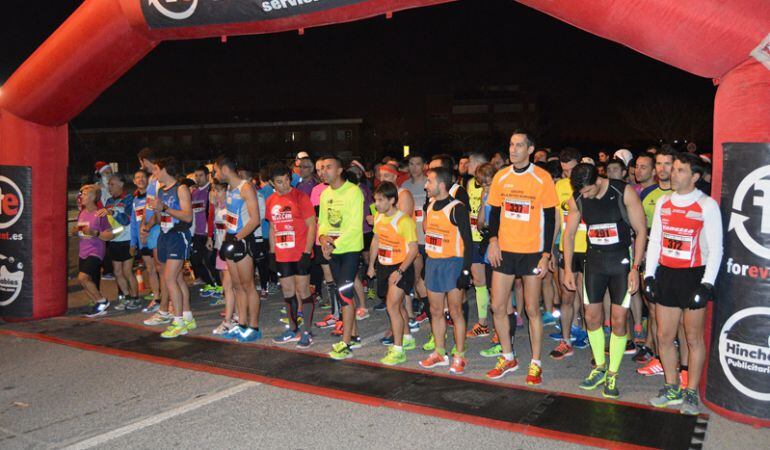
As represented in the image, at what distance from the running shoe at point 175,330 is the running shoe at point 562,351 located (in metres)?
4.54

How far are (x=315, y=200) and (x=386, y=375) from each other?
142 inches

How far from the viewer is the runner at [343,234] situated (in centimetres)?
682

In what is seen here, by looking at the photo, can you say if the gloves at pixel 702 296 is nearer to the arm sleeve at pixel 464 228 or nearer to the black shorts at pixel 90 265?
the arm sleeve at pixel 464 228

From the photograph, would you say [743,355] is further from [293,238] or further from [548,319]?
[293,238]

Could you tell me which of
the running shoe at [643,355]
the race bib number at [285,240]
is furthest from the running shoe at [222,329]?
the running shoe at [643,355]

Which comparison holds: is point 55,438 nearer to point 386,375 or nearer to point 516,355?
point 386,375

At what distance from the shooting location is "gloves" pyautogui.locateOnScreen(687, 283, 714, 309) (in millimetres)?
4746

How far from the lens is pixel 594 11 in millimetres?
5004

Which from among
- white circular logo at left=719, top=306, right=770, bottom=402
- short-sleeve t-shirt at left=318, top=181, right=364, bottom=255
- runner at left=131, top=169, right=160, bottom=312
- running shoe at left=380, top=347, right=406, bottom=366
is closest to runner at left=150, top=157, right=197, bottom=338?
runner at left=131, top=169, right=160, bottom=312

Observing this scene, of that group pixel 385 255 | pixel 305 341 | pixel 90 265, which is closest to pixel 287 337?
pixel 305 341

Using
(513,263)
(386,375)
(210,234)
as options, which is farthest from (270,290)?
(513,263)

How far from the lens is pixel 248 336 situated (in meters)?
7.46

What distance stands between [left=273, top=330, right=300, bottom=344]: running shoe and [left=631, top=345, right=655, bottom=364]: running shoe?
385cm

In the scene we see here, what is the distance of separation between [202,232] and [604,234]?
6882mm
